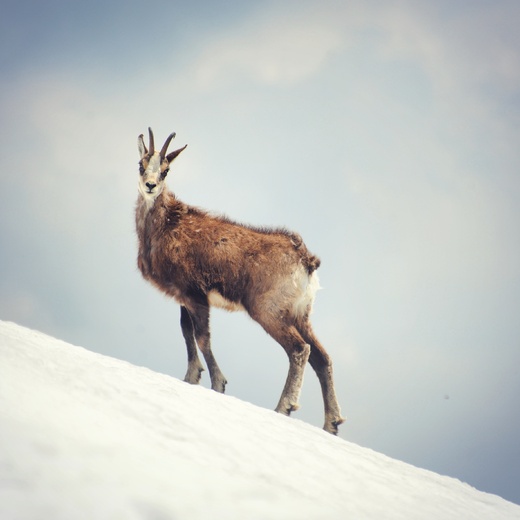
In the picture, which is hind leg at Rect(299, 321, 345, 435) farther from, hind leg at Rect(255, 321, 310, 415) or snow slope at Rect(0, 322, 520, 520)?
snow slope at Rect(0, 322, 520, 520)

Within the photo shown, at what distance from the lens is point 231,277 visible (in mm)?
9250

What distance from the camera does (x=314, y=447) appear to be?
17.8 ft

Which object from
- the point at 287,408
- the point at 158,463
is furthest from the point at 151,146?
the point at 158,463

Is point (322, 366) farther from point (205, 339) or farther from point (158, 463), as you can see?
point (158, 463)

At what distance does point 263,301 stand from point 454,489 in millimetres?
3804

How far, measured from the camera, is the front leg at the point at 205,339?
894 centimetres

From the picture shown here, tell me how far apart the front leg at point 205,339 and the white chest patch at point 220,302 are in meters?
0.14

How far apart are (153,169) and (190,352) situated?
2792mm

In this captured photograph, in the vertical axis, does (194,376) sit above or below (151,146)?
below

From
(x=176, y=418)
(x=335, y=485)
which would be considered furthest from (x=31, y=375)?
(x=335, y=485)

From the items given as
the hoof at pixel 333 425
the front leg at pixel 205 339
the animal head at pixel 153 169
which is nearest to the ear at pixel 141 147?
the animal head at pixel 153 169

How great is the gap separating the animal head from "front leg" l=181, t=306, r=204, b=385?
1.81 m

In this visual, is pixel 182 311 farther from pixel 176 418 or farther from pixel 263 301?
pixel 176 418

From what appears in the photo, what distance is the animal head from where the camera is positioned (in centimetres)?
980
